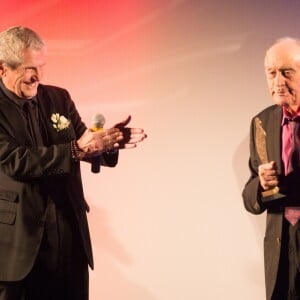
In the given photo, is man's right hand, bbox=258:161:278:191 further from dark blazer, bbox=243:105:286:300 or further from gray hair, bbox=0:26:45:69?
gray hair, bbox=0:26:45:69

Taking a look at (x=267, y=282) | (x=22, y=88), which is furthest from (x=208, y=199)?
(x=22, y=88)

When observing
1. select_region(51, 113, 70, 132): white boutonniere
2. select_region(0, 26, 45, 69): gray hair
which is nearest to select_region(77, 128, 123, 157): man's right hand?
select_region(51, 113, 70, 132): white boutonniere

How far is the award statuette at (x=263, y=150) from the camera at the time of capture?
87.4 inches

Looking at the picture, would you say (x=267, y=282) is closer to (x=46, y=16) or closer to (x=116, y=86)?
(x=116, y=86)

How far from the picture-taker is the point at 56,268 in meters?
2.19

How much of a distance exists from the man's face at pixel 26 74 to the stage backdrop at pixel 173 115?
30.0 inches

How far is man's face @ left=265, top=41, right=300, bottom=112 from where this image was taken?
2246 millimetres

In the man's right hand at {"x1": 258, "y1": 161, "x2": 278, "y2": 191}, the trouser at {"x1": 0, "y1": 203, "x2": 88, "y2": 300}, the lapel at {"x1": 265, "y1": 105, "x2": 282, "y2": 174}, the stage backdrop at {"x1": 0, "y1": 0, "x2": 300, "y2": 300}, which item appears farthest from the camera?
the stage backdrop at {"x1": 0, "y1": 0, "x2": 300, "y2": 300}

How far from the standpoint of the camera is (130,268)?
9.80 feet

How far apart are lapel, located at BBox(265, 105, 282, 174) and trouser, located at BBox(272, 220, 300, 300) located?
0.24 metres

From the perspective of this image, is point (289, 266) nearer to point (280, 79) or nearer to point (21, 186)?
point (280, 79)

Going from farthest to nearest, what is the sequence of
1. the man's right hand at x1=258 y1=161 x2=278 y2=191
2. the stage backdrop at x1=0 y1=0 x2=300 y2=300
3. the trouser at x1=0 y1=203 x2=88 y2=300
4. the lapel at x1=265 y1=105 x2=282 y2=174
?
the stage backdrop at x1=0 y1=0 x2=300 y2=300 → the lapel at x1=265 y1=105 x2=282 y2=174 → the trouser at x1=0 y1=203 x2=88 y2=300 → the man's right hand at x1=258 y1=161 x2=278 y2=191

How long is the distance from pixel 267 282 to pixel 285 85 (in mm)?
782

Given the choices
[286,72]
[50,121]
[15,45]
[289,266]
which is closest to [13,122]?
[50,121]
